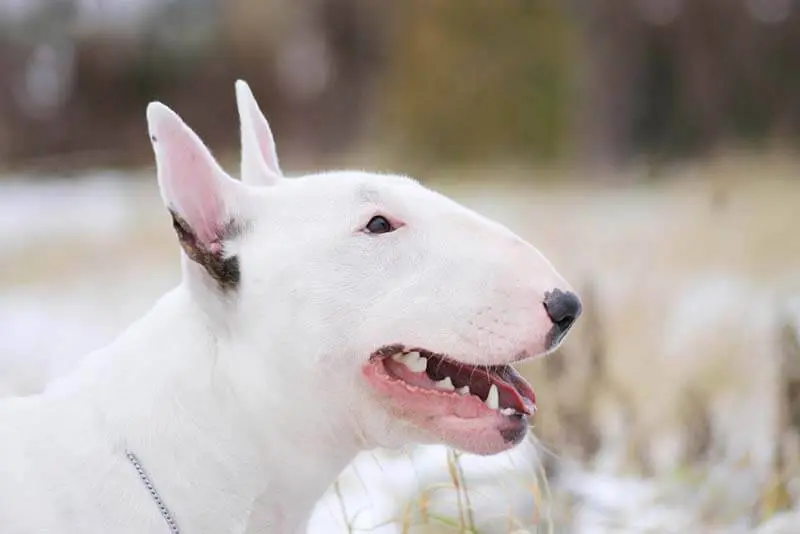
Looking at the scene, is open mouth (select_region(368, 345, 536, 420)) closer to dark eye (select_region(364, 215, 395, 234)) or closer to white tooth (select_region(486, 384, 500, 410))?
white tooth (select_region(486, 384, 500, 410))

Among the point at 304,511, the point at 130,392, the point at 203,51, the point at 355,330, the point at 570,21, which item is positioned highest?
the point at 355,330

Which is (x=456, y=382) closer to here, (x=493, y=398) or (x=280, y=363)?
(x=493, y=398)

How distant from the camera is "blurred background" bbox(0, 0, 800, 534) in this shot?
131 inches

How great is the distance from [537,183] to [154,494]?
902 centimetres

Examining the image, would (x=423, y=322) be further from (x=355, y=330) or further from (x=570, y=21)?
(x=570, y=21)

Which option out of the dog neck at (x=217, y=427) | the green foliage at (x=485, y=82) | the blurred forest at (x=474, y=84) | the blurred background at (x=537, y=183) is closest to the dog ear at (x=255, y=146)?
the dog neck at (x=217, y=427)

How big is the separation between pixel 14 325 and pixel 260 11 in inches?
398

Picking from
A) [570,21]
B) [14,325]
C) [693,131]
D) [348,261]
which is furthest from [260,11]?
[348,261]

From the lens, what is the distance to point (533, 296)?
6.13 feet

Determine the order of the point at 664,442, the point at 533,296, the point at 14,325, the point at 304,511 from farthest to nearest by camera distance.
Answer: the point at 14,325 < the point at 664,442 < the point at 304,511 < the point at 533,296

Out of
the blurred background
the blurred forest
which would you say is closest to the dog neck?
the blurred background

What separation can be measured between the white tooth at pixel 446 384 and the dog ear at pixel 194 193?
408 mm

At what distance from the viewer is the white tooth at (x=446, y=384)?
201 cm

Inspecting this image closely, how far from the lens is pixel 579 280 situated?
5.29 metres
